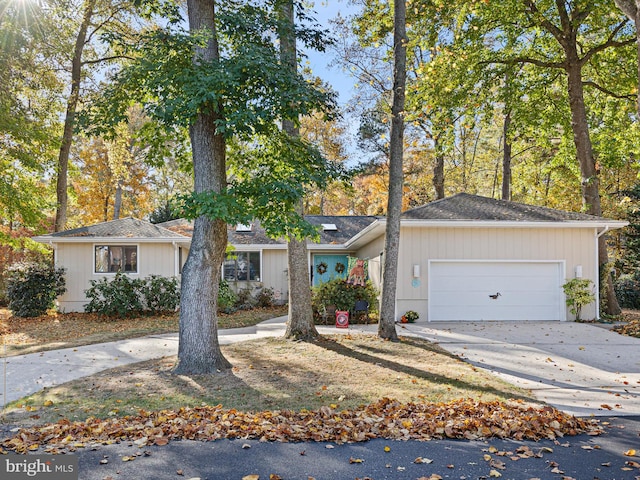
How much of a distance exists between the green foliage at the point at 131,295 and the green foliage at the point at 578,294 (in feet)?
39.7

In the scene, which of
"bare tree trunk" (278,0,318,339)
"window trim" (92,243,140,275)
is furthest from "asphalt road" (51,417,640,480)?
"window trim" (92,243,140,275)

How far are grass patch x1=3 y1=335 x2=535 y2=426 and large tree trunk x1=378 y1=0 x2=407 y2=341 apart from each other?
1.38m

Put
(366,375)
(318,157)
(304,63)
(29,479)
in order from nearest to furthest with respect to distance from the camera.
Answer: (29,479) → (366,375) → (318,157) → (304,63)

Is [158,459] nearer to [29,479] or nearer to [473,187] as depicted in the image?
[29,479]

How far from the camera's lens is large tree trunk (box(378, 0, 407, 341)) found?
10.5 meters

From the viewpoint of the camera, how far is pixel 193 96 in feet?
22.4

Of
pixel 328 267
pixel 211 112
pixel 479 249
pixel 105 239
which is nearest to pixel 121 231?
pixel 105 239

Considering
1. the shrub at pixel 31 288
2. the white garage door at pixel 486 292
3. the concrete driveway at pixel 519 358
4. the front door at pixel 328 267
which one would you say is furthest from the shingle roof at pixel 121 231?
the white garage door at pixel 486 292

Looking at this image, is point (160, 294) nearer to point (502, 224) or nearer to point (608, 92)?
point (502, 224)

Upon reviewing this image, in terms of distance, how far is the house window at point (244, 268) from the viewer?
19.2 metres

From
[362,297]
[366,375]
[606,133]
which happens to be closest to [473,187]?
[606,133]

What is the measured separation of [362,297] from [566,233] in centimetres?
607

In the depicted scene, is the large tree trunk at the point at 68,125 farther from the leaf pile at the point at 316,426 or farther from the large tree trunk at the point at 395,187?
the leaf pile at the point at 316,426

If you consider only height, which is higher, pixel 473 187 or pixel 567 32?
pixel 567 32
